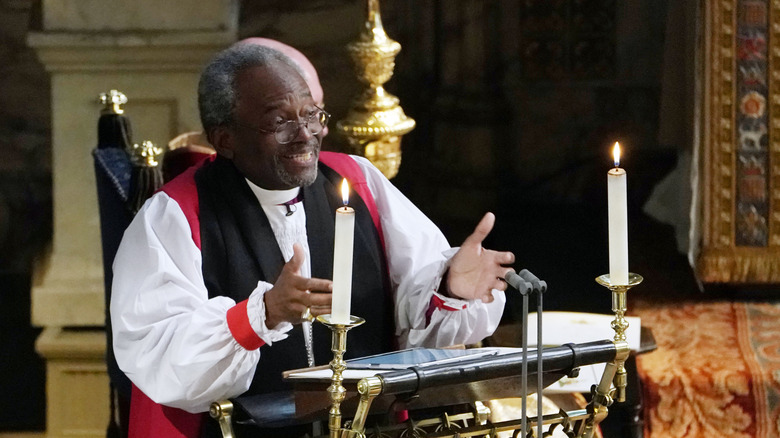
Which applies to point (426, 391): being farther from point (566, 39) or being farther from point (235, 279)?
point (566, 39)

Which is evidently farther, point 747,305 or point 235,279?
point 747,305

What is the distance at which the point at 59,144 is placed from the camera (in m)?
5.11

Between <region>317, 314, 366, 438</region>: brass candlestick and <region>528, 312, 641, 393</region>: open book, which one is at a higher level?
<region>317, 314, 366, 438</region>: brass candlestick

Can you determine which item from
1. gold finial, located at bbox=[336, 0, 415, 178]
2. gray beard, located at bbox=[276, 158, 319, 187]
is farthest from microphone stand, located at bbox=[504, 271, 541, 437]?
gold finial, located at bbox=[336, 0, 415, 178]

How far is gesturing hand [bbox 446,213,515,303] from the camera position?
9.73ft

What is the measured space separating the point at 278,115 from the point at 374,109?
1.50 meters

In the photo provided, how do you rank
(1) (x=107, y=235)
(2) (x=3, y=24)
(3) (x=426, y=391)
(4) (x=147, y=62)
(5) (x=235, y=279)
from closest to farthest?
1. (3) (x=426, y=391)
2. (5) (x=235, y=279)
3. (1) (x=107, y=235)
4. (4) (x=147, y=62)
5. (2) (x=3, y=24)

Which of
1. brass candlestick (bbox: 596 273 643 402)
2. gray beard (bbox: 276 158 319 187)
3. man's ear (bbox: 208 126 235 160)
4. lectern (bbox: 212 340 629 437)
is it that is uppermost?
man's ear (bbox: 208 126 235 160)

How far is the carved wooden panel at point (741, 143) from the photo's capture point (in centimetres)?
546

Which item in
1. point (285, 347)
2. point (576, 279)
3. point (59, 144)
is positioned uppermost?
point (59, 144)

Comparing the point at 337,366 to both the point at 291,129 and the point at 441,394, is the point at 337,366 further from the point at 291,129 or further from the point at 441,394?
the point at 291,129

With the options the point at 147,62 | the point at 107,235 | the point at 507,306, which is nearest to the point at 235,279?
the point at 107,235

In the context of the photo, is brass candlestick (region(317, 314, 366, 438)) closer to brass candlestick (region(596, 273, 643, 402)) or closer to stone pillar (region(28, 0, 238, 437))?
brass candlestick (region(596, 273, 643, 402))

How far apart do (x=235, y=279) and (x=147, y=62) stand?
6.49 ft
